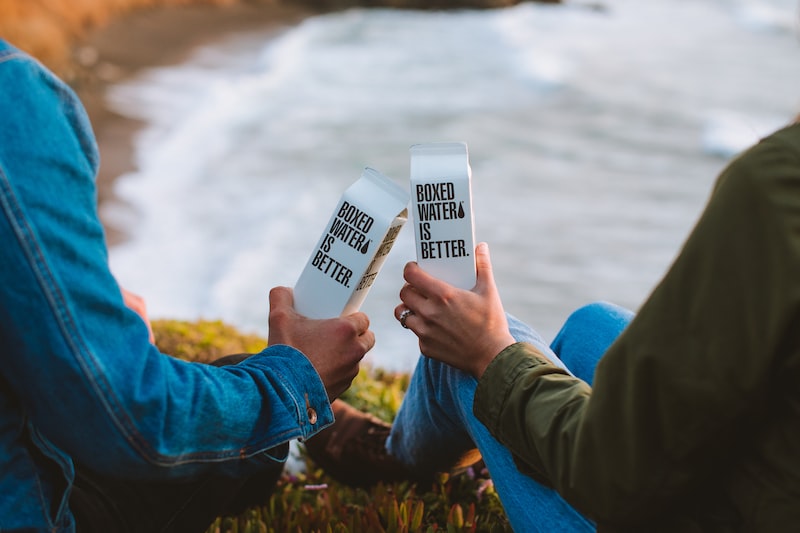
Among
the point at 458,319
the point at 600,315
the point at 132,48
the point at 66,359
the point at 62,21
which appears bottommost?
the point at 600,315

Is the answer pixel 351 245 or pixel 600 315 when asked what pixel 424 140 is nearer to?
pixel 600 315

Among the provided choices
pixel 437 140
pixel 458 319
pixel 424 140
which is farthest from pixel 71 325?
pixel 437 140

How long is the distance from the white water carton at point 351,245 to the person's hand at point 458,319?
0.11 metres

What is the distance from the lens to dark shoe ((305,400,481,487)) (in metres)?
2.60

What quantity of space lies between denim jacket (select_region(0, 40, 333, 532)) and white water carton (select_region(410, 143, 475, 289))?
0.54m

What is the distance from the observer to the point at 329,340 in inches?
74.6

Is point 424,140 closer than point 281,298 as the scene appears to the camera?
No

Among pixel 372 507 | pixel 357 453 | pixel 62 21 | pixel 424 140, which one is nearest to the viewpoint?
pixel 372 507

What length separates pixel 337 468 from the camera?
269 cm

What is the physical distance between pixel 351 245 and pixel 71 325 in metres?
0.76

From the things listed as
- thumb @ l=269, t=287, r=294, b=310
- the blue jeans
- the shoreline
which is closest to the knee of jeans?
the blue jeans

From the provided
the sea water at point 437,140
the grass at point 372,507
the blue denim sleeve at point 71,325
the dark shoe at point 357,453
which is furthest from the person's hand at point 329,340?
the sea water at point 437,140

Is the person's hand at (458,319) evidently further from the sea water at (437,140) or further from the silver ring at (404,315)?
the sea water at (437,140)

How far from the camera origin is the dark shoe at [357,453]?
2604 mm
